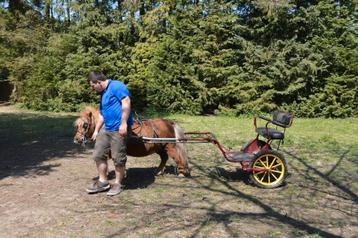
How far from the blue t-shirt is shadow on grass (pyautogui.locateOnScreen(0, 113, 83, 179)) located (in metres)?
2.43

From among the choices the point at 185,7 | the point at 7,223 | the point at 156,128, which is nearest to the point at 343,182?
the point at 156,128

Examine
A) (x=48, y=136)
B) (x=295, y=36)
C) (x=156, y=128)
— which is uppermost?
(x=295, y=36)

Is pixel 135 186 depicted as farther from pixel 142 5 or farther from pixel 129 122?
pixel 142 5

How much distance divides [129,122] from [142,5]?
59.7 ft

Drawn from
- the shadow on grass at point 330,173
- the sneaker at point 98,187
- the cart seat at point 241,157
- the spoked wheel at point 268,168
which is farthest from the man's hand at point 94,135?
the shadow on grass at point 330,173

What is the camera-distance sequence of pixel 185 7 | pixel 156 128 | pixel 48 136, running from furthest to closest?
pixel 185 7, pixel 48 136, pixel 156 128

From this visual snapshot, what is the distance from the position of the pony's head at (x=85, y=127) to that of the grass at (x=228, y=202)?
0.94m

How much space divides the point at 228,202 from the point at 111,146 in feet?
6.18

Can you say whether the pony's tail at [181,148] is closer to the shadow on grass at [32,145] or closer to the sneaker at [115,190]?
the sneaker at [115,190]

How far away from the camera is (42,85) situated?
23.0 m

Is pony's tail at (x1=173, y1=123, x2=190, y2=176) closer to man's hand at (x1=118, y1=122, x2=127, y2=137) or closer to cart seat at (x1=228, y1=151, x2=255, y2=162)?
cart seat at (x1=228, y1=151, x2=255, y2=162)

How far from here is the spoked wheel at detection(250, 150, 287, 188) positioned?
711 cm

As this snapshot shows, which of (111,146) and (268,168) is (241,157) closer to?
(268,168)

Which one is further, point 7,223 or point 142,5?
point 142,5
